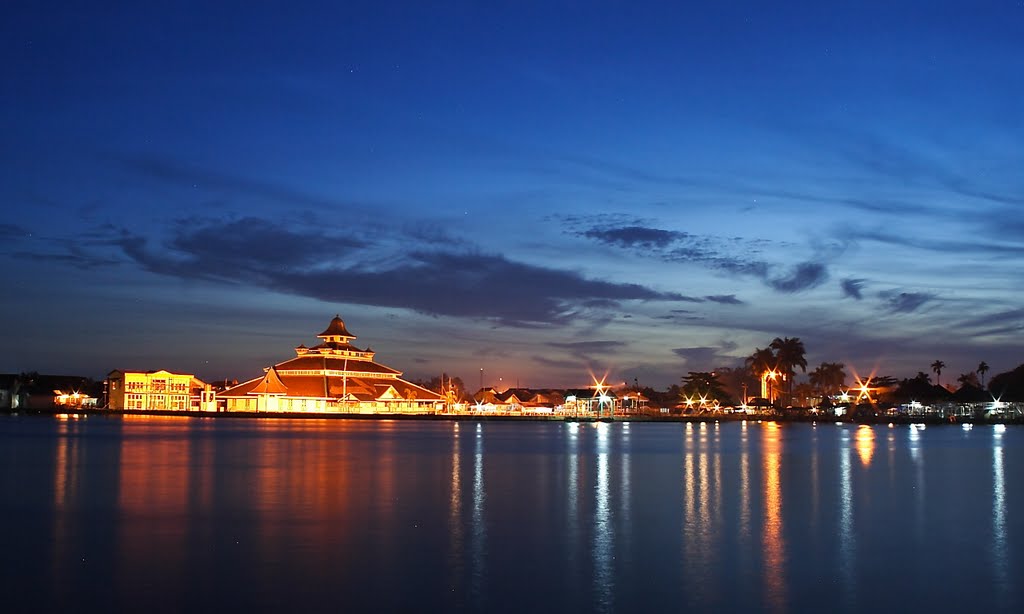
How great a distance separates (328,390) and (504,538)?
440ft

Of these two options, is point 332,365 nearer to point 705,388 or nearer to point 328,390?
point 328,390

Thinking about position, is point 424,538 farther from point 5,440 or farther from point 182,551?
point 5,440

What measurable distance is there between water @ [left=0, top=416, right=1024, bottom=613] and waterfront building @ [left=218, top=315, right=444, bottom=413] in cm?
10938

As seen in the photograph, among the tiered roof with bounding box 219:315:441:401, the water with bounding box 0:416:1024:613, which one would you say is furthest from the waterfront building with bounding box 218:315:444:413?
the water with bounding box 0:416:1024:613

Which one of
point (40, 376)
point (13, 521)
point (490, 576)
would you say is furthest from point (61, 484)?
point (40, 376)

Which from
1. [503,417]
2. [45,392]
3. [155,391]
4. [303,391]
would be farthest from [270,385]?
[45,392]

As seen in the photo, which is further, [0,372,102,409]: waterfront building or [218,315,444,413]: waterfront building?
[0,372,102,409]: waterfront building

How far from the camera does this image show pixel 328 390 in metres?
154

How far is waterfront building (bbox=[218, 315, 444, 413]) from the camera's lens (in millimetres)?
152875

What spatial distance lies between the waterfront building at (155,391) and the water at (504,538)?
403ft

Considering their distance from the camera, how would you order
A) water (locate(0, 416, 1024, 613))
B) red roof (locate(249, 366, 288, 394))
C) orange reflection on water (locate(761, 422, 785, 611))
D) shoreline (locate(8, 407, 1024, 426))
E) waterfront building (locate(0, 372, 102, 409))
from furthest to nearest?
waterfront building (locate(0, 372, 102, 409)) → red roof (locate(249, 366, 288, 394)) → shoreline (locate(8, 407, 1024, 426)) → orange reflection on water (locate(761, 422, 785, 611)) → water (locate(0, 416, 1024, 613))

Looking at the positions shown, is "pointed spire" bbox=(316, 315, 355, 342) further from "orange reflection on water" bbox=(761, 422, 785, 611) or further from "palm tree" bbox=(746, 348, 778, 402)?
"orange reflection on water" bbox=(761, 422, 785, 611)

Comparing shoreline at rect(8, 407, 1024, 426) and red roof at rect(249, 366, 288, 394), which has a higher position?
red roof at rect(249, 366, 288, 394)

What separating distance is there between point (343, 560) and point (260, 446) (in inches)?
1679
